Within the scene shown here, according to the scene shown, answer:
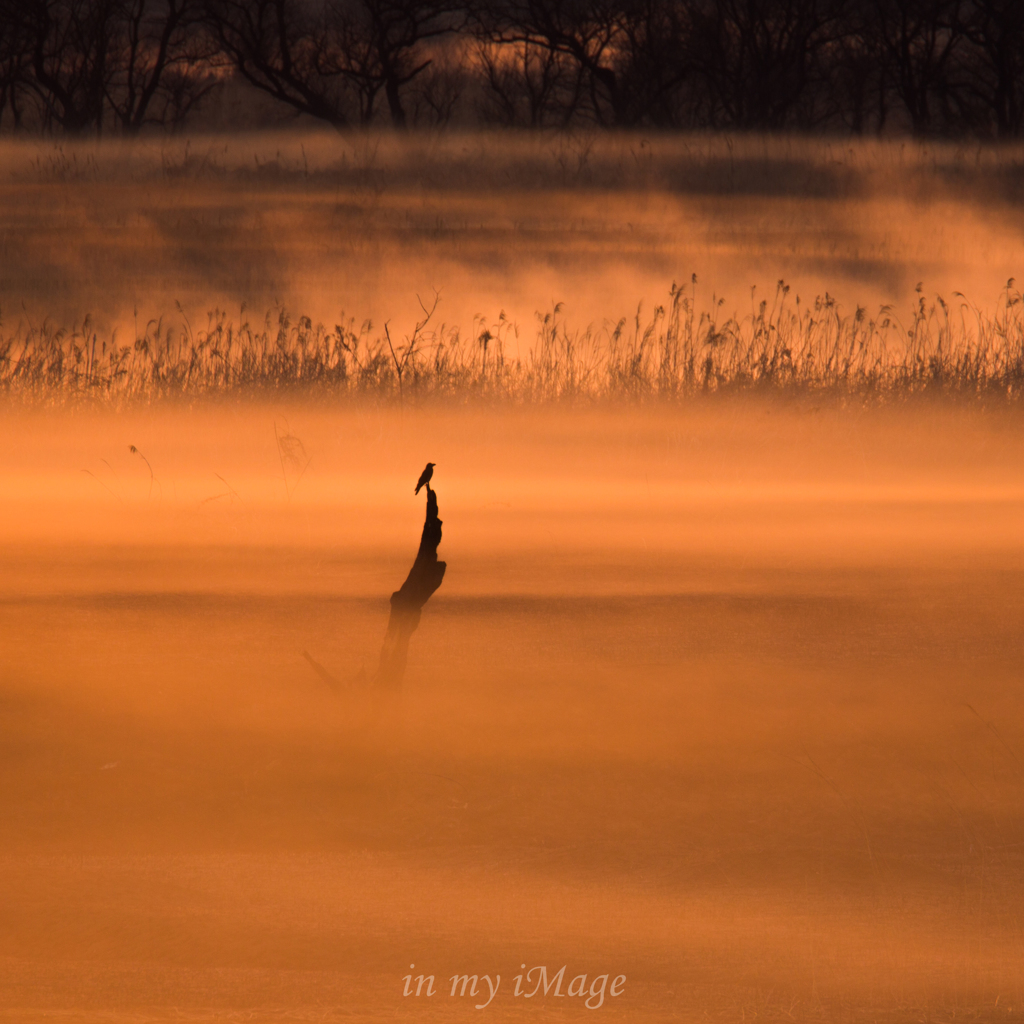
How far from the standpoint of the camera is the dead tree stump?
3.35 m

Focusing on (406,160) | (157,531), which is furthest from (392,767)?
(406,160)

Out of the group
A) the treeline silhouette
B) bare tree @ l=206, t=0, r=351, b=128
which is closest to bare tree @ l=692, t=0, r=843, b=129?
the treeline silhouette

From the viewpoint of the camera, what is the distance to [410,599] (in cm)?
344

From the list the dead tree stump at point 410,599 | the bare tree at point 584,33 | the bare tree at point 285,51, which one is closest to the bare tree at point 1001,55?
the bare tree at point 584,33

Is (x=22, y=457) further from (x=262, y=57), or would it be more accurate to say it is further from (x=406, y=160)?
(x=262, y=57)

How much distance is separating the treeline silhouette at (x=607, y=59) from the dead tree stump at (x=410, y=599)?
13.3 m

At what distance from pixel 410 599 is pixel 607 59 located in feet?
46.3

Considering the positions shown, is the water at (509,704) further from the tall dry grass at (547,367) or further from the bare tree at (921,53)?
the bare tree at (921,53)

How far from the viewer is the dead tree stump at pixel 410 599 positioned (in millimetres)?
3352

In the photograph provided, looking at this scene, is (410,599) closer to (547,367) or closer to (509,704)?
(509,704)

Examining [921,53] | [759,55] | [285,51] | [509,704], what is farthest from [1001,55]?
[509,704]

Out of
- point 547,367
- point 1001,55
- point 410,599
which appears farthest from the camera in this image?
point 1001,55

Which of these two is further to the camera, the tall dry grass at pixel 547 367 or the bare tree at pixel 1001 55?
the bare tree at pixel 1001 55

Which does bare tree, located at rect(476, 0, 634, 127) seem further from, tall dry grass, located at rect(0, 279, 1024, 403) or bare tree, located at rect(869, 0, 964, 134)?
tall dry grass, located at rect(0, 279, 1024, 403)
